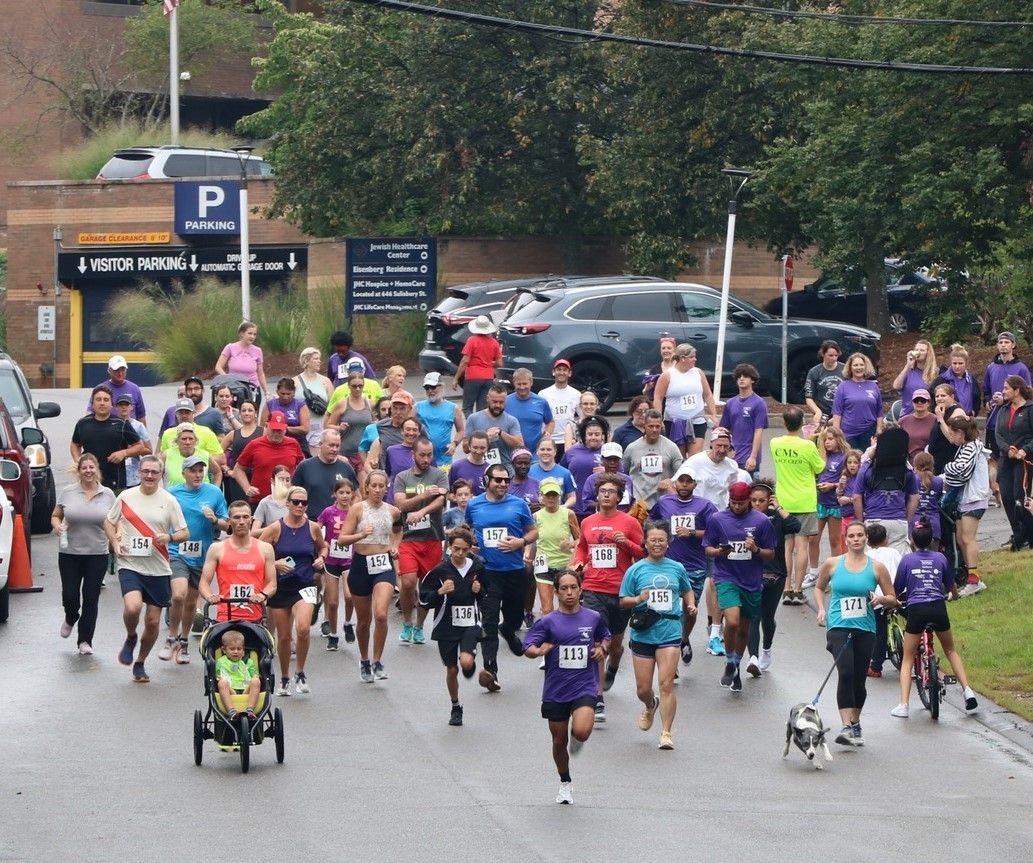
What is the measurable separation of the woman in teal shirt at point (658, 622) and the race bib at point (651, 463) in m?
3.60

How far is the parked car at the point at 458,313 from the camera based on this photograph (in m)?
30.6

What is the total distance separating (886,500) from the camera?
1750cm

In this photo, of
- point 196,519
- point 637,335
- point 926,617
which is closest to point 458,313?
point 637,335

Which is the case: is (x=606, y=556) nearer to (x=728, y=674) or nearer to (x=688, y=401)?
(x=728, y=674)

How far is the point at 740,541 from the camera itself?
15.4 m

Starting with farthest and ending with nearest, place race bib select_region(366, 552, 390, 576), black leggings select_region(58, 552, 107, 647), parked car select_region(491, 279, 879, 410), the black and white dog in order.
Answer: parked car select_region(491, 279, 879, 410) < black leggings select_region(58, 552, 107, 647) < race bib select_region(366, 552, 390, 576) < the black and white dog

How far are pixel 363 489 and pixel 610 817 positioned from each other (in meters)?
5.06

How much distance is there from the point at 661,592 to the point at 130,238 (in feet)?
116

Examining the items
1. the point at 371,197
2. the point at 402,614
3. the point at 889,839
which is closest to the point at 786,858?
the point at 889,839

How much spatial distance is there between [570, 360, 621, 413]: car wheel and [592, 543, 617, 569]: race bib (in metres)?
12.8

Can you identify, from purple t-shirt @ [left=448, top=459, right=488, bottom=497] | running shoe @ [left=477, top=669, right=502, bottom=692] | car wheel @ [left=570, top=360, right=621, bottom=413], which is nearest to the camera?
running shoe @ [left=477, top=669, right=502, bottom=692]

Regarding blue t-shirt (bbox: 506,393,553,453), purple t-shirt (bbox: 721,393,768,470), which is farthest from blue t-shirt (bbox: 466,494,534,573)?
purple t-shirt (bbox: 721,393,768,470)

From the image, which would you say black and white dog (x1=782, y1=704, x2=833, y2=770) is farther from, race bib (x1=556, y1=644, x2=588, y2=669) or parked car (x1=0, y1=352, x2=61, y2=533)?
parked car (x1=0, y1=352, x2=61, y2=533)

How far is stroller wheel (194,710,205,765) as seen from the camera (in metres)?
12.6
